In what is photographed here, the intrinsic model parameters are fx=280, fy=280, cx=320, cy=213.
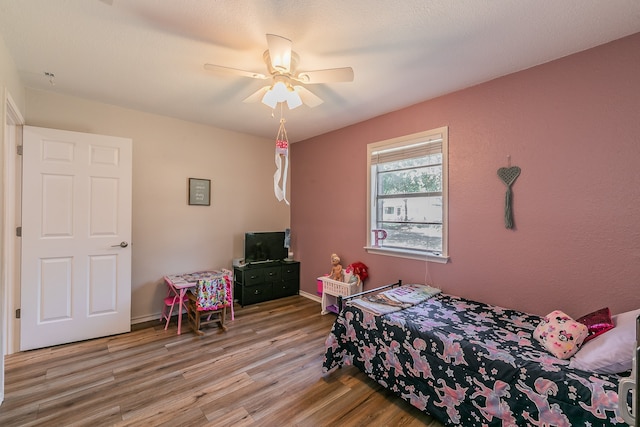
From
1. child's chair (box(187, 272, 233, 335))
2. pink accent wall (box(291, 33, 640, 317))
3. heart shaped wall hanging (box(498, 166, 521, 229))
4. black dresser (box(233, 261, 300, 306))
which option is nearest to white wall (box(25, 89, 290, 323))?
black dresser (box(233, 261, 300, 306))

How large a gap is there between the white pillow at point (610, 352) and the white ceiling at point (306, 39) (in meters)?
1.80

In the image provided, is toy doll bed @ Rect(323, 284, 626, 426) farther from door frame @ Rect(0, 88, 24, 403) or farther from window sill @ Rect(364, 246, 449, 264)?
door frame @ Rect(0, 88, 24, 403)

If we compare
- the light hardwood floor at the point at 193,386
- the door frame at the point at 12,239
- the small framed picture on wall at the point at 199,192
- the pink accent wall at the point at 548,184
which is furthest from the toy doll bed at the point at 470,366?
the door frame at the point at 12,239

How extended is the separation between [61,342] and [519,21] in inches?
181

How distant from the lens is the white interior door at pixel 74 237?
262 cm

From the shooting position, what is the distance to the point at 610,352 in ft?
4.61

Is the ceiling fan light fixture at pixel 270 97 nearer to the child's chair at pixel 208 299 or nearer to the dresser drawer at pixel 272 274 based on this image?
the child's chair at pixel 208 299

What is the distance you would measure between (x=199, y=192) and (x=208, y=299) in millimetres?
1492

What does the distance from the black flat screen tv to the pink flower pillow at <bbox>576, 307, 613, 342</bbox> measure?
3461 mm

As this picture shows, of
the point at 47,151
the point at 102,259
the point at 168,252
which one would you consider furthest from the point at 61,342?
the point at 47,151

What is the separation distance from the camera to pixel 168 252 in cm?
355

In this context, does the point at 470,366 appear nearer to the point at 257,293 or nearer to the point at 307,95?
the point at 307,95

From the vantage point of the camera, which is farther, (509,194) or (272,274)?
(272,274)

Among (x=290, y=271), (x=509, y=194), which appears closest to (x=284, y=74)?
(x=509, y=194)
